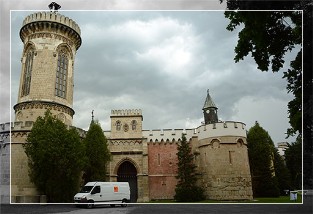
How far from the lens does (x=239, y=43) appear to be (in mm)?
11375

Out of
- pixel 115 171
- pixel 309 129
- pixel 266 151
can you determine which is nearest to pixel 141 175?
pixel 115 171

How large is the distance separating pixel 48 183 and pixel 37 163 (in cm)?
149

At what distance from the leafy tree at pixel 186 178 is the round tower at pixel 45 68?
1112 centimetres

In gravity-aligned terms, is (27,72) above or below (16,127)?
above

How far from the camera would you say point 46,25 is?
87.2 feet

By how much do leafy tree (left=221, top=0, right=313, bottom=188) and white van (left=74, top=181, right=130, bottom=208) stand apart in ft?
37.0

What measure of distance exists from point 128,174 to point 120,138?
146 inches

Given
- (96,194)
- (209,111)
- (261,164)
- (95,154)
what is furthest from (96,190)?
(261,164)

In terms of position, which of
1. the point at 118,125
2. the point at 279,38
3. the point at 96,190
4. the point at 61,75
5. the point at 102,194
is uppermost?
the point at 61,75

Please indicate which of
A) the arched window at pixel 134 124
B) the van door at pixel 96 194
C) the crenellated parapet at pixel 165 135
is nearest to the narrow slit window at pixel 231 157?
the crenellated parapet at pixel 165 135

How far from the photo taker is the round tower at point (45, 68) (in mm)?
25625

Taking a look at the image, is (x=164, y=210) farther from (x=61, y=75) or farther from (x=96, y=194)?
(x=61, y=75)

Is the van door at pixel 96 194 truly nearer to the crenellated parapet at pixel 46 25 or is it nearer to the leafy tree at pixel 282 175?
the crenellated parapet at pixel 46 25

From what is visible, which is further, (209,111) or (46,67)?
(209,111)
